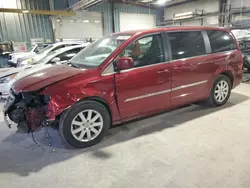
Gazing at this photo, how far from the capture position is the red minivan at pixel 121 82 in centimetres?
240

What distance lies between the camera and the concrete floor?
76.7 inches

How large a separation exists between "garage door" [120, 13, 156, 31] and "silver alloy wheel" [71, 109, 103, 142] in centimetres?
1148

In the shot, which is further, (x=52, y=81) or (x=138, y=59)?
(x=138, y=59)

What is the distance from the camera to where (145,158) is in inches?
90.4

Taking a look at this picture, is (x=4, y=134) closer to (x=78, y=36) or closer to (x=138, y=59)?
(x=138, y=59)

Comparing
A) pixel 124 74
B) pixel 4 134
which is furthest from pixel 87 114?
pixel 4 134

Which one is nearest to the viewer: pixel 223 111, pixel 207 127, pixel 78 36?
pixel 207 127

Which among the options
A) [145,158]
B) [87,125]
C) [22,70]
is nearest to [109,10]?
[22,70]

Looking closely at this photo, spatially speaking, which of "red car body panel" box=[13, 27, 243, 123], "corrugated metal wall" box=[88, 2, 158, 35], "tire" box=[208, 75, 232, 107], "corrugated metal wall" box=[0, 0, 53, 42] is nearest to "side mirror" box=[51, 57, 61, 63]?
"red car body panel" box=[13, 27, 243, 123]

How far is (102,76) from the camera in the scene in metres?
2.51

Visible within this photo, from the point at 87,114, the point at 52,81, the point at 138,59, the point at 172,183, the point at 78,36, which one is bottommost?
the point at 172,183

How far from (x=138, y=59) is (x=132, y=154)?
1268mm

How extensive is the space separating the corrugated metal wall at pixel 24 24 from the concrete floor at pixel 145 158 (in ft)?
29.3

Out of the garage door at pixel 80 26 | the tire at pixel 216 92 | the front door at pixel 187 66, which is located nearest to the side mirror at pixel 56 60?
the front door at pixel 187 66
